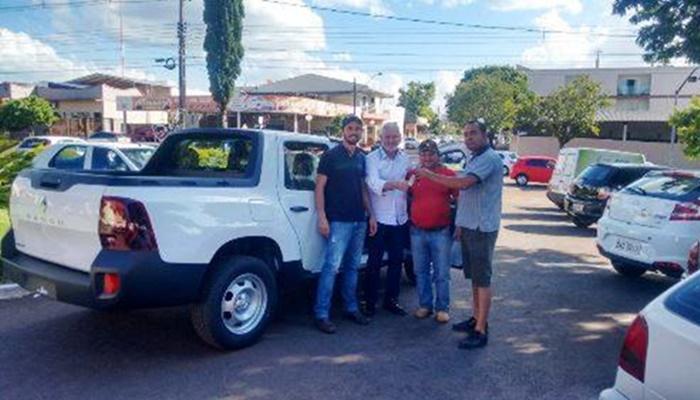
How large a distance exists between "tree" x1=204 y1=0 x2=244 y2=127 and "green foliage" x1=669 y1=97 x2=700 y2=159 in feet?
77.8

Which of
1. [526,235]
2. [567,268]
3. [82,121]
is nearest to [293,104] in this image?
[82,121]

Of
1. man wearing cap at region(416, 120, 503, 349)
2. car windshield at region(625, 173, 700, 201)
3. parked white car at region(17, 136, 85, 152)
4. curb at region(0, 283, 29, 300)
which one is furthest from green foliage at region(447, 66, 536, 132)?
curb at region(0, 283, 29, 300)

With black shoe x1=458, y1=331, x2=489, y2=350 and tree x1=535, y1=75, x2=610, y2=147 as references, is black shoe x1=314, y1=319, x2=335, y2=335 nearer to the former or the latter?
black shoe x1=458, y1=331, x2=489, y2=350

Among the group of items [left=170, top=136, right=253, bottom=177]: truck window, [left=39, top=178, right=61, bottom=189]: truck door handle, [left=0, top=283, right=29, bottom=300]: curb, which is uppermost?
[left=170, top=136, right=253, bottom=177]: truck window

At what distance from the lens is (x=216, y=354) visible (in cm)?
462

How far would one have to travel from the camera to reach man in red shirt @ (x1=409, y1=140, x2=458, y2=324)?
5379 mm

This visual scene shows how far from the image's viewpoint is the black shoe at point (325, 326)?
521 cm

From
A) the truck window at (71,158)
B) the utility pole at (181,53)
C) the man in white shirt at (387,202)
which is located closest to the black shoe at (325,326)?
the man in white shirt at (387,202)

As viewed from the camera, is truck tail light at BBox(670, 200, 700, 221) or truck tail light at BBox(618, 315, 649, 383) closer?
truck tail light at BBox(618, 315, 649, 383)

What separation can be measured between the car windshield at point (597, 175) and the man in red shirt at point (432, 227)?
7505 millimetres

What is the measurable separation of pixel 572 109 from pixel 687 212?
3056 cm

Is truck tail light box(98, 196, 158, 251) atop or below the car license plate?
atop

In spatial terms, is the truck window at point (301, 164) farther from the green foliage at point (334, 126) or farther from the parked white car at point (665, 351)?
the green foliage at point (334, 126)

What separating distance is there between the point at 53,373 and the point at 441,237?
3.32 metres
